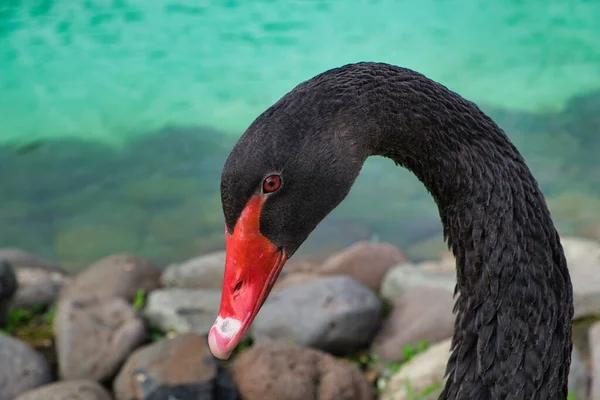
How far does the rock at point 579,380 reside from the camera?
214 centimetres

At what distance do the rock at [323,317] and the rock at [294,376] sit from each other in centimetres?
30

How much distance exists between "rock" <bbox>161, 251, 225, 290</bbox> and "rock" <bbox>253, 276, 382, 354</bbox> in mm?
773

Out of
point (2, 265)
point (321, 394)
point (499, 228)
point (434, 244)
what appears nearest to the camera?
point (499, 228)

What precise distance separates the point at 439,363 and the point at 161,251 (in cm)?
274

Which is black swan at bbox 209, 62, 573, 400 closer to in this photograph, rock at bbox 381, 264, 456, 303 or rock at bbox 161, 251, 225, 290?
rock at bbox 381, 264, 456, 303

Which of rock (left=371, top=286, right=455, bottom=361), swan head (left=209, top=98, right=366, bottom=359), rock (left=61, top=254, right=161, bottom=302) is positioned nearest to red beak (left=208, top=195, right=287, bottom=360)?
swan head (left=209, top=98, right=366, bottom=359)

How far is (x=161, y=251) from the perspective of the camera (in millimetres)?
4578

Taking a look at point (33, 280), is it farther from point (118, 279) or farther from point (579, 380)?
point (579, 380)

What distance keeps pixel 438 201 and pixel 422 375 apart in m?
1.22

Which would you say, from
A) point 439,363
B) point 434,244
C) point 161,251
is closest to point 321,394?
point 439,363

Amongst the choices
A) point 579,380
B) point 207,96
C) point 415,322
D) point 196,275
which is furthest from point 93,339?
point 207,96

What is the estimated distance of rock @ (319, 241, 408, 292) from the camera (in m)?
3.44

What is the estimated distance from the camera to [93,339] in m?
2.72

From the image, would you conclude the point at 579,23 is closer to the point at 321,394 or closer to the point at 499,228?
the point at 321,394
